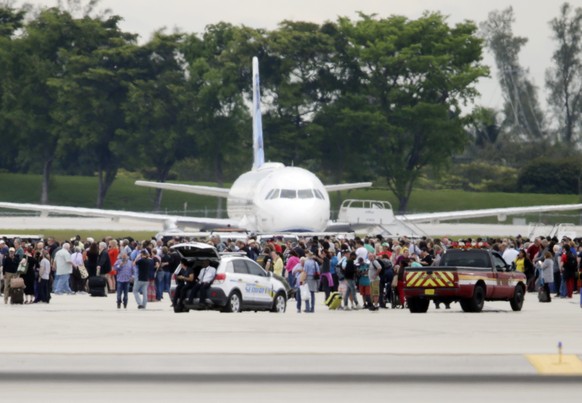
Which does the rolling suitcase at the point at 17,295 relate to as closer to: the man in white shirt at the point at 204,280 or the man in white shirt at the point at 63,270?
the man in white shirt at the point at 63,270

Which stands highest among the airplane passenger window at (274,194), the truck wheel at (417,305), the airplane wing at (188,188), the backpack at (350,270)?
the airplane wing at (188,188)

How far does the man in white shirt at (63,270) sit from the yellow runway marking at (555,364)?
A: 21.9 m

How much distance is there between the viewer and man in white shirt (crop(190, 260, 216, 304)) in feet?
113

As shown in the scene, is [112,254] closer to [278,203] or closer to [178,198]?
[278,203]

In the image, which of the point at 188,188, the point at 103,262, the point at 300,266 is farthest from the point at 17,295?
the point at 188,188

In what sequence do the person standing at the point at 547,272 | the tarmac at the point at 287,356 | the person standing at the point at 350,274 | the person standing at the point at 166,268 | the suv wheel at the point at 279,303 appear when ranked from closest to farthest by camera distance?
the tarmac at the point at 287,356, the suv wheel at the point at 279,303, the person standing at the point at 350,274, the person standing at the point at 547,272, the person standing at the point at 166,268

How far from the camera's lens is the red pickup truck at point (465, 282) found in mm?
34750

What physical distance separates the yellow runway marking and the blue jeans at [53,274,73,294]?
2328 cm

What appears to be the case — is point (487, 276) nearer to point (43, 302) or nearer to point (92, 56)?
point (43, 302)

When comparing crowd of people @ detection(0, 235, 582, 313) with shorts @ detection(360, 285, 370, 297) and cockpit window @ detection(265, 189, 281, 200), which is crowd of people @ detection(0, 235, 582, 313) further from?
cockpit window @ detection(265, 189, 281, 200)

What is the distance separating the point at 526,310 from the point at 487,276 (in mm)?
2051

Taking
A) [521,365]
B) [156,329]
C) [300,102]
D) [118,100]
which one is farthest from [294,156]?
[521,365]

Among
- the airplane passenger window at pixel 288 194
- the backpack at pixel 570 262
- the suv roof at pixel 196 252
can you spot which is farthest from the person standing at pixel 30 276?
the airplane passenger window at pixel 288 194

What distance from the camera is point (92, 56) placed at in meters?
118
